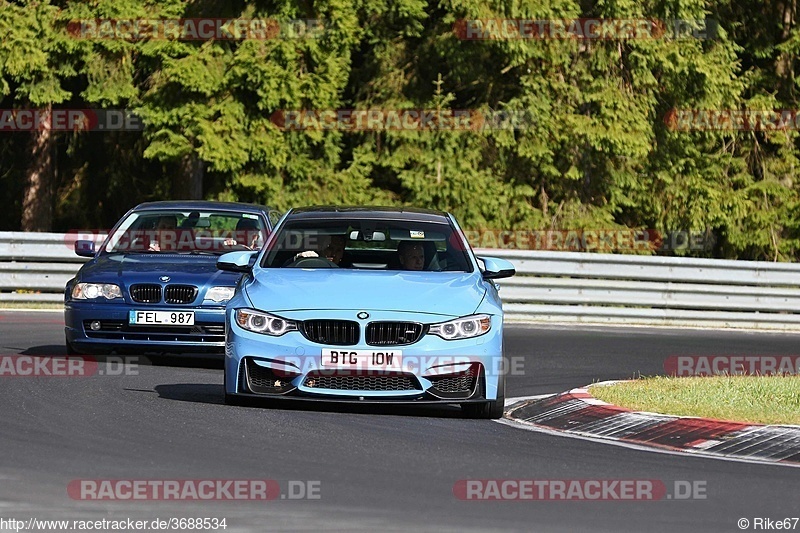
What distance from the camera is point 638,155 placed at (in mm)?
28594

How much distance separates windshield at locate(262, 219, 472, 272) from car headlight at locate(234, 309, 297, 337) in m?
0.92

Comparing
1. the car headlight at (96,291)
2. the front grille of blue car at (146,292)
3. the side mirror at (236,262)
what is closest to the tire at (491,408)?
the side mirror at (236,262)

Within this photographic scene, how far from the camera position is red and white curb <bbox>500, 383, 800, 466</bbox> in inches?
363

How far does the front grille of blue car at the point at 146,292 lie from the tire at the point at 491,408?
12.5ft

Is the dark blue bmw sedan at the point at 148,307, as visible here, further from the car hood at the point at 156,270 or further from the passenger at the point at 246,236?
the passenger at the point at 246,236

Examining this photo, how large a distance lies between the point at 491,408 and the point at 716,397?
206cm

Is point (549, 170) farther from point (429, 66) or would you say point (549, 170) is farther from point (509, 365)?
point (509, 365)

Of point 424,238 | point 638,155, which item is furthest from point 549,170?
point 424,238

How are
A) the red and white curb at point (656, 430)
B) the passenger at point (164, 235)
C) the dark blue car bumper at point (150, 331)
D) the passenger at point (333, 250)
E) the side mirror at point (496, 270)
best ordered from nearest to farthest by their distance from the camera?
the red and white curb at point (656, 430)
the side mirror at point (496, 270)
the passenger at point (333, 250)
the dark blue car bumper at point (150, 331)
the passenger at point (164, 235)

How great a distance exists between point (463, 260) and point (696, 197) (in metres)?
19.8

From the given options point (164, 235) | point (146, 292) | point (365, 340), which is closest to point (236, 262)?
point (365, 340)

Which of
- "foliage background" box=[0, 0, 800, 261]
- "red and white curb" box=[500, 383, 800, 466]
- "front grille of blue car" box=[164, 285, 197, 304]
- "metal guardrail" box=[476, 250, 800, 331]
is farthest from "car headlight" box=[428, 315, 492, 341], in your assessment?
"foliage background" box=[0, 0, 800, 261]

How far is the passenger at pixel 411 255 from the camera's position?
11.3 meters

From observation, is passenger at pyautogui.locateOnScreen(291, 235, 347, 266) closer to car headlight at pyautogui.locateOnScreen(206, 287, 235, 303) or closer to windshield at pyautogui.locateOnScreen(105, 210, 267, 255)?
car headlight at pyautogui.locateOnScreen(206, 287, 235, 303)
